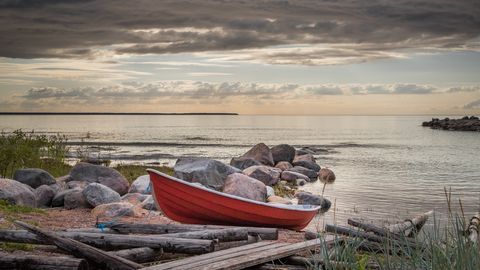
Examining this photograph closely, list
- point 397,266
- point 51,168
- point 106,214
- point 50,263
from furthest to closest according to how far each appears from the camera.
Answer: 1. point 51,168
2. point 106,214
3. point 50,263
4. point 397,266

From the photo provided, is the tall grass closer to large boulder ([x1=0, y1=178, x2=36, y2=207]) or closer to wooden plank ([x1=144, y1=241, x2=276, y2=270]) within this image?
large boulder ([x1=0, y1=178, x2=36, y2=207])

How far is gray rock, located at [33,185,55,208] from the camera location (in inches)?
745

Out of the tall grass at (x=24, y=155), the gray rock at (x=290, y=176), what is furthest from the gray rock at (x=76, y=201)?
the gray rock at (x=290, y=176)

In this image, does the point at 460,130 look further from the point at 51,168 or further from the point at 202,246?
the point at 202,246

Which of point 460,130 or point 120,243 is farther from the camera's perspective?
point 460,130

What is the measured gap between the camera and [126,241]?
11031 millimetres

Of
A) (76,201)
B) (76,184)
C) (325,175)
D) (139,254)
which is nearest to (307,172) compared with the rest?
→ (325,175)

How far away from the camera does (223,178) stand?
25.0 m

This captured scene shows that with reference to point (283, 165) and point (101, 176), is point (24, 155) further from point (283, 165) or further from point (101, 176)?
point (283, 165)

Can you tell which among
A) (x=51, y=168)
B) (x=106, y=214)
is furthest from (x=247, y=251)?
(x=51, y=168)

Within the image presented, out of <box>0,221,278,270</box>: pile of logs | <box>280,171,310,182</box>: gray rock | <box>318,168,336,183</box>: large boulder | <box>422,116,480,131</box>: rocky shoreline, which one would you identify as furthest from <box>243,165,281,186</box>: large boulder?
<box>422,116,480,131</box>: rocky shoreline

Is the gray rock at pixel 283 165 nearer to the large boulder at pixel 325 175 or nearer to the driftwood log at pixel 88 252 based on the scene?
the large boulder at pixel 325 175

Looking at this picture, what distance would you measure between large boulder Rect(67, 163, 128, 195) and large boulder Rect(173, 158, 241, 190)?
2820mm

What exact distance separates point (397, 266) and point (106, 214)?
1221 centimetres
